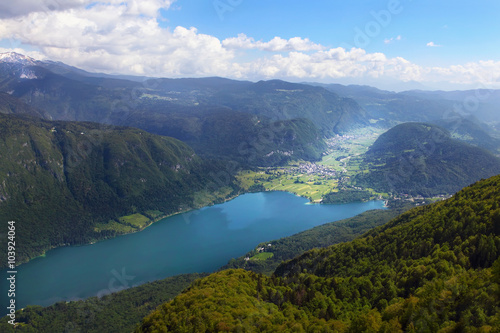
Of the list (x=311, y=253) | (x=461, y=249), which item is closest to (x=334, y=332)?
(x=461, y=249)

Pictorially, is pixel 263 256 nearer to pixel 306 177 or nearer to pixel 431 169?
pixel 306 177

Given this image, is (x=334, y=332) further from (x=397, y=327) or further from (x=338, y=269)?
(x=338, y=269)

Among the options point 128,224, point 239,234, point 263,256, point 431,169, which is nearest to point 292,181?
point 431,169

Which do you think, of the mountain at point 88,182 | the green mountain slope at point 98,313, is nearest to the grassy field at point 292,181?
the mountain at point 88,182

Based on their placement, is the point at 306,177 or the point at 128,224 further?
the point at 306,177

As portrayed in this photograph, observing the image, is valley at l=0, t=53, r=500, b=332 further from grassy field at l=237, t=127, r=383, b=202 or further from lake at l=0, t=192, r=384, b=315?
grassy field at l=237, t=127, r=383, b=202

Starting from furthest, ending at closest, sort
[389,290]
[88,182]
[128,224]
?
[88,182] < [128,224] < [389,290]
